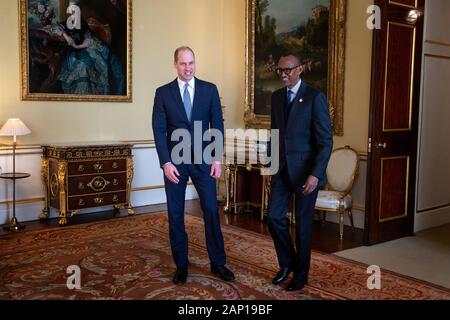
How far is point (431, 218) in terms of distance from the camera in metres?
5.23

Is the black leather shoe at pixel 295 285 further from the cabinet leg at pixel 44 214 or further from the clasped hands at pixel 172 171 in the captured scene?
the cabinet leg at pixel 44 214

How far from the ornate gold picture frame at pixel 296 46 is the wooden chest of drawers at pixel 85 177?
1.85 m

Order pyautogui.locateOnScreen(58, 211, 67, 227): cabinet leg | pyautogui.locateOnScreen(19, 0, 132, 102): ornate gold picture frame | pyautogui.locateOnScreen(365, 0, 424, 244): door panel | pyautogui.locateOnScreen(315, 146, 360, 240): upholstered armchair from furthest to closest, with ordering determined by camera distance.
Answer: pyautogui.locateOnScreen(19, 0, 132, 102): ornate gold picture frame → pyautogui.locateOnScreen(58, 211, 67, 227): cabinet leg → pyautogui.locateOnScreen(315, 146, 360, 240): upholstered armchair → pyautogui.locateOnScreen(365, 0, 424, 244): door panel

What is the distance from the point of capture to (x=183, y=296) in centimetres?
307

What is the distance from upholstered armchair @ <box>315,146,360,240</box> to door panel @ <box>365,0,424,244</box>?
304mm

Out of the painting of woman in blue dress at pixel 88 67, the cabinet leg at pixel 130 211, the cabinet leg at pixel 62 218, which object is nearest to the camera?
the cabinet leg at pixel 62 218

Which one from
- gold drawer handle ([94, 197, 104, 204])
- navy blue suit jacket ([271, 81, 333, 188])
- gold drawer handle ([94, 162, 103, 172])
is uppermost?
navy blue suit jacket ([271, 81, 333, 188])

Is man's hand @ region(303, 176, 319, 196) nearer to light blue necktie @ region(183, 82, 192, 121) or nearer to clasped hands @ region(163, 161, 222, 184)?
clasped hands @ region(163, 161, 222, 184)

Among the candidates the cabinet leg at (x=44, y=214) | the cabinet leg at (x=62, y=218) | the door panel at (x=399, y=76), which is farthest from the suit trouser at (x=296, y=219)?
the cabinet leg at (x=44, y=214)

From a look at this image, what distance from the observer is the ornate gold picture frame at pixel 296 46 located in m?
5.21

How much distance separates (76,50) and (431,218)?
14.1 ft

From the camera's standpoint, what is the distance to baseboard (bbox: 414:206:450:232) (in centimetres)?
507

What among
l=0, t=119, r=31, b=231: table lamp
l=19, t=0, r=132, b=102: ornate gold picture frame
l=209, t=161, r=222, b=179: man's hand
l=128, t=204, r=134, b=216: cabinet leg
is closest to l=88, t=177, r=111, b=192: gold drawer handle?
l=128, t=204, r=134, b=216: cabinet leg

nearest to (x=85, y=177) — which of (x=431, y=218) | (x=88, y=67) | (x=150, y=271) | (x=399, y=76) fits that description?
(x=88, y=67)
